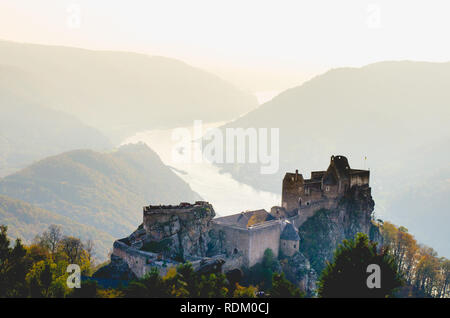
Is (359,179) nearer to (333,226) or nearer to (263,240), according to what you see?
(333,226)

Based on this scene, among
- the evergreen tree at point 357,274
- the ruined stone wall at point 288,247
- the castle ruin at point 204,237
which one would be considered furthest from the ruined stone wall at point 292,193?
the evergreen tree at point 357,274

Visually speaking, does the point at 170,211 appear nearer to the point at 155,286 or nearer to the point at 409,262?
the point at 155,286

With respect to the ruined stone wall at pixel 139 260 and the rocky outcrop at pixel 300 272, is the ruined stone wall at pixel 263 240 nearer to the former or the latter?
the rocky outcrop at pixel 300 272

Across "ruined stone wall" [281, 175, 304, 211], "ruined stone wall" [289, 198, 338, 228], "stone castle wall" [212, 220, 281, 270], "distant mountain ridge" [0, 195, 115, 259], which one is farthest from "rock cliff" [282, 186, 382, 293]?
"distant mountain ridge" [0, 195, 115, 259]

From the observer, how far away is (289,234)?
68625 mm

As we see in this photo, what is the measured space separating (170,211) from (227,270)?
10015 mm

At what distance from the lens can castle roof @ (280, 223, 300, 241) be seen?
6825 cm

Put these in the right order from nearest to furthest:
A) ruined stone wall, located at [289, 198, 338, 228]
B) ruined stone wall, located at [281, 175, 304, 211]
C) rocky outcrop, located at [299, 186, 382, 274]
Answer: rocky outcrop, located at [299, 186, 382, 274] → ruined stone wall, located at [289, 198, 338, 228] → ruined stone wall, located at [281, 175, 304, 211]

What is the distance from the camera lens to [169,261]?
177 feet

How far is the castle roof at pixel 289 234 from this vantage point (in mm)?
68250

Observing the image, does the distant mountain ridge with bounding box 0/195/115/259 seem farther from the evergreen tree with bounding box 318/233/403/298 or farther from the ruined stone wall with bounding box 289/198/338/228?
the evergreen tree with bounding box 318/233/403/298

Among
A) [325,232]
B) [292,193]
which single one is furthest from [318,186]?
[325,232]
